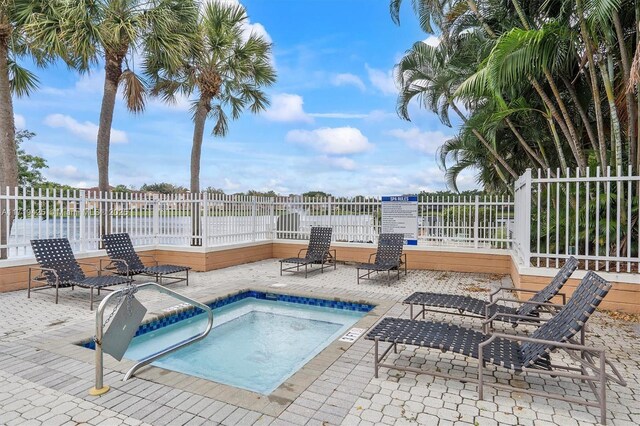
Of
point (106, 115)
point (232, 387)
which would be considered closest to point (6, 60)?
point (106, 115)

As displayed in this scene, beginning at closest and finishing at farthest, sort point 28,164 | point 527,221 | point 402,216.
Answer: point 527,221, point 402,216, point 28,164

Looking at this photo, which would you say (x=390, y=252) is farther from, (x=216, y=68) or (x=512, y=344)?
(x=216, y=68)

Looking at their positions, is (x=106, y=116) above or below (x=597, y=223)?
above

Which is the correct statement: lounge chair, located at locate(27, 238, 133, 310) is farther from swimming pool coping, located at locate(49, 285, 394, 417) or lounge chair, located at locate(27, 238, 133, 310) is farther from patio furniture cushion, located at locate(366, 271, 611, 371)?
patio furniture cushion, located at locate(366, 271, 611, 371)

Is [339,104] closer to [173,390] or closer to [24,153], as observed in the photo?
[173,390]

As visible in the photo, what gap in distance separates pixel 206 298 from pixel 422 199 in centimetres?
626

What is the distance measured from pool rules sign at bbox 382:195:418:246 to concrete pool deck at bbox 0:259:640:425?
5.41 m

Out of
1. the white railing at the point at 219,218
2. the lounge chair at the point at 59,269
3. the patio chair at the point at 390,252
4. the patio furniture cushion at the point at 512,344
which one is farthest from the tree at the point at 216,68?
the patio furniture cushion at the point at 512,344

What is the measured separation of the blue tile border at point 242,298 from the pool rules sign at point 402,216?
4.13m

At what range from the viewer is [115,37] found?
8.45 m

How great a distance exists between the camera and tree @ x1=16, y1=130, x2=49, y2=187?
2394 centimetres

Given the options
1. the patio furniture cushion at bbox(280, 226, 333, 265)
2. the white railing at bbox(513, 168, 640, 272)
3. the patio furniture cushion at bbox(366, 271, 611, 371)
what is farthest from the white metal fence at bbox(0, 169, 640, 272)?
the patio furniture cushion at bbox(366, 271, 611, 371)

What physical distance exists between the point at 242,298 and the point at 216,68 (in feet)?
27.0

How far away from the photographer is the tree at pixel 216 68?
11.4m
